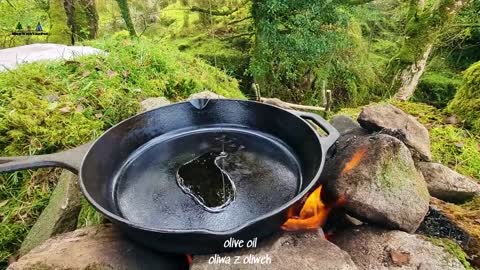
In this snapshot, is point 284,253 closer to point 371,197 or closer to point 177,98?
point 371,197

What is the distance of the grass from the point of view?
192 cm

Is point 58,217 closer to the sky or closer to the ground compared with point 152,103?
closer to the ground

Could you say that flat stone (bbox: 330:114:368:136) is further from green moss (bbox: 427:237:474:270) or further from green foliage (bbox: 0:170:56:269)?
green foliage (bbox: 0:170:56:269)

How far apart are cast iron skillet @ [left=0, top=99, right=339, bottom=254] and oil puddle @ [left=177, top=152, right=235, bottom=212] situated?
1.0 inches

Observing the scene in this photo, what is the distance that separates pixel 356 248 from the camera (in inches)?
54.1

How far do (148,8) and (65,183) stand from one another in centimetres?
665

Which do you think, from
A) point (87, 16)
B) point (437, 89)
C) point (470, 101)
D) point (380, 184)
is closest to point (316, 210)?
point (380, 184)

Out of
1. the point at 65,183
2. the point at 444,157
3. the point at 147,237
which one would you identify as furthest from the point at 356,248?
the point at 65,183

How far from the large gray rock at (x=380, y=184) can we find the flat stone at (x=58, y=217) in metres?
1.19

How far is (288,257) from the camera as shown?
1207 millimetres

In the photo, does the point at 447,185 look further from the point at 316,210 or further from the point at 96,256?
the point at 96,256

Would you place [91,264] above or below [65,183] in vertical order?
above

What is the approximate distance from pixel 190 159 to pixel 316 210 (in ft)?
2.06

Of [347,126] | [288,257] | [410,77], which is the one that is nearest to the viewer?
[288,257]
